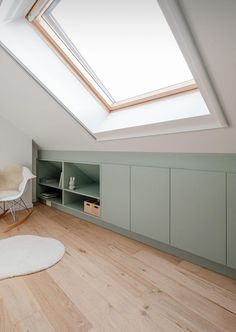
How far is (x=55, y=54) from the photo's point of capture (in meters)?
1.79

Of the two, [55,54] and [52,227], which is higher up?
A: [55,54]

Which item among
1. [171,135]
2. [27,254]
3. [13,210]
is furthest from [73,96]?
[13,210]

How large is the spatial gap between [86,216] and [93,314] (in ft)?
Answer: 5.17

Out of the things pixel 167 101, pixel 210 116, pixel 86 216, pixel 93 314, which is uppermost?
pixel 167 101

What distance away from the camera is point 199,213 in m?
1.63

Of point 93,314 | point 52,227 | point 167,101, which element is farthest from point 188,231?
point 52,227

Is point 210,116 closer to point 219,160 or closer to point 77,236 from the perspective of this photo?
point 219,160

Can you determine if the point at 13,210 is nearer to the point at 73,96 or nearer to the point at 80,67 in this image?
the point at 73,96

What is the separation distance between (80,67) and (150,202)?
1436 mm

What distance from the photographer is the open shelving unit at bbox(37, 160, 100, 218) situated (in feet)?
9.57

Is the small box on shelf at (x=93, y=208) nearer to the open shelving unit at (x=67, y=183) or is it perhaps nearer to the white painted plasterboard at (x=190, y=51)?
the open shelving unit at (x=67, y=183)

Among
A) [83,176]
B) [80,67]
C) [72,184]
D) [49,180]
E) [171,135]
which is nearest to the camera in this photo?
[171,135]

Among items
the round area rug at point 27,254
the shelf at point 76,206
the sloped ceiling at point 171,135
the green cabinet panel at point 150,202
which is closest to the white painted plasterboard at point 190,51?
the sloped ceiling at point 171,135

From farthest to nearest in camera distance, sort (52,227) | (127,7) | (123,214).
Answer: (52,227)
(123,214)
(127,7)
